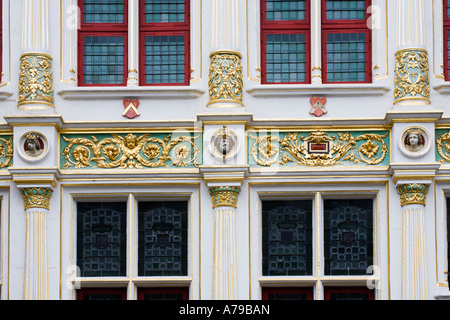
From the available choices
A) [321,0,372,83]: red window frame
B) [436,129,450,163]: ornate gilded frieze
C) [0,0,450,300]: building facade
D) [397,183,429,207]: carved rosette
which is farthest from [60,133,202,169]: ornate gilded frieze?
[436,129,450,163]: ornate gilded frieze

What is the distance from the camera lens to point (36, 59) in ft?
98.9

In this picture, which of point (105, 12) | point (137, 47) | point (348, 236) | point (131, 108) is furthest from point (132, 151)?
point (348, 236)

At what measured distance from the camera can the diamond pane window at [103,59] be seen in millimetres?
30594

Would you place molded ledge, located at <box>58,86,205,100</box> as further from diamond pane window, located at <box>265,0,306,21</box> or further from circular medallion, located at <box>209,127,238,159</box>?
diamond pane window, located at <box>265,0,306,21</box>

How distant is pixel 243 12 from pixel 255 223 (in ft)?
13.3

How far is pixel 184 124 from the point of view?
29891 mm

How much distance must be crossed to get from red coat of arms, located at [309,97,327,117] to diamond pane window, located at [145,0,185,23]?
9.91 feet

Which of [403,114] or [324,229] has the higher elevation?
[403,114]

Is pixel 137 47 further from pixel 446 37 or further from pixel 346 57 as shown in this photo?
pixel 446 37

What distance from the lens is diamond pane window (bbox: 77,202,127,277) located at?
29.6m

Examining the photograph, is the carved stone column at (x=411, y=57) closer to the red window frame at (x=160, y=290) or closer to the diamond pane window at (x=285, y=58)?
the diamond pane window at (x=285, y=58)

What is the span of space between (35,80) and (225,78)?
3.52 m

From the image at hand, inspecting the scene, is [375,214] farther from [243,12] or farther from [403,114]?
[243,12]
